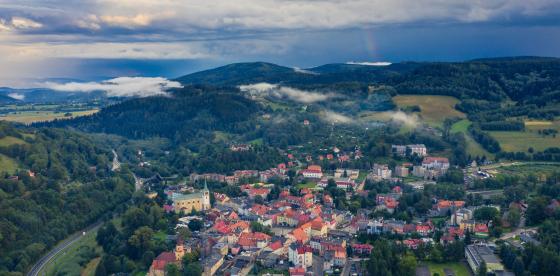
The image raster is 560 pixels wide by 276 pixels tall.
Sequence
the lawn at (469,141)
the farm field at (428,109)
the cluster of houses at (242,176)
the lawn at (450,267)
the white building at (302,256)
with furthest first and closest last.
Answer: the farm field at (428,109) → the lawn at (469,141) → the cluster of houses at (242,176) → the white building at (302,256) → the lawn at (450,267)

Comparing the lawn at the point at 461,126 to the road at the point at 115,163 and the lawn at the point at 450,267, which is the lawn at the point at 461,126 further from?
the road at the point at 115,163

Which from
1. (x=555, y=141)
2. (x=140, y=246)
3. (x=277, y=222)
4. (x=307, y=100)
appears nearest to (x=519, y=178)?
(x=555, y=141)

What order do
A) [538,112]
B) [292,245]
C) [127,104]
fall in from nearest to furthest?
[292,245] → [538,112] → [127,104]

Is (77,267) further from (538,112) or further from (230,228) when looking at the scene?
(538,112)

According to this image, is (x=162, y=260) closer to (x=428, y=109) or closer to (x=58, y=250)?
(x=58, y=250)

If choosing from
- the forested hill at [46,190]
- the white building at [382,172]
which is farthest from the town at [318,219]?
the forested hill at [46,190]

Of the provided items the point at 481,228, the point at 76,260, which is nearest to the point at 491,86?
the point at 481,228

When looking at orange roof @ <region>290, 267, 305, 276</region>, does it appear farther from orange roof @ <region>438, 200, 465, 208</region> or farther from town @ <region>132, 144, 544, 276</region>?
orange roof @ <region>438, 200, 465, 208</region>

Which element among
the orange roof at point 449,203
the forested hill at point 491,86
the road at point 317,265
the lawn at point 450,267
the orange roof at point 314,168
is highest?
the forested hill at point 491,86
